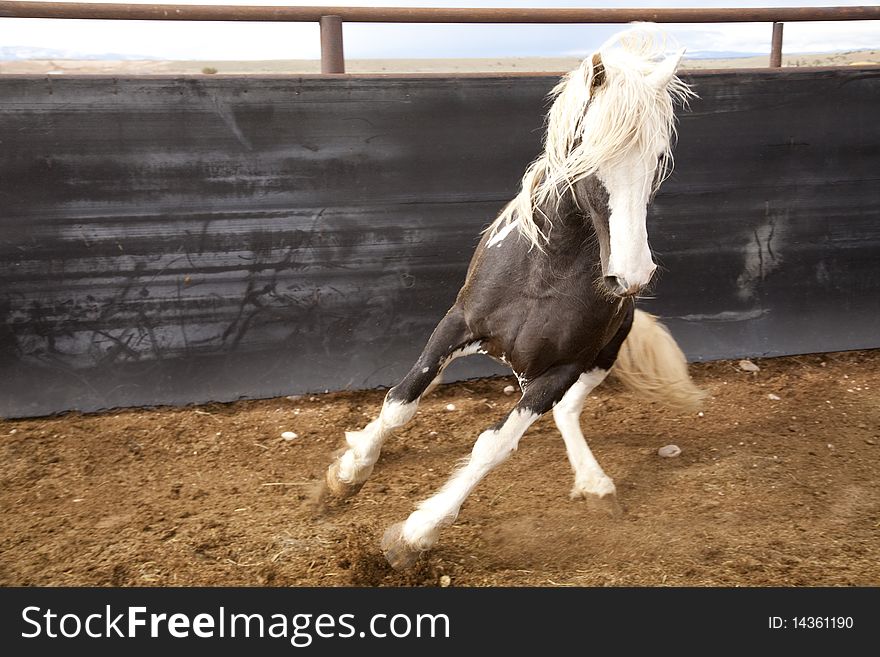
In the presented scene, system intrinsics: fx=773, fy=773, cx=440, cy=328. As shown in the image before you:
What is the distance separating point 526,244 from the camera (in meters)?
2.78

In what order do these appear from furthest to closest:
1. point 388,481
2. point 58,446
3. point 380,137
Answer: point 380,137 → point 58,446 → point 388,481

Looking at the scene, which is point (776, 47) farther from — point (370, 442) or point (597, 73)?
point (370, 442)

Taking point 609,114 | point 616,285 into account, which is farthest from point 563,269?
point 609,114

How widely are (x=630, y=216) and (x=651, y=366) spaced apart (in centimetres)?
164

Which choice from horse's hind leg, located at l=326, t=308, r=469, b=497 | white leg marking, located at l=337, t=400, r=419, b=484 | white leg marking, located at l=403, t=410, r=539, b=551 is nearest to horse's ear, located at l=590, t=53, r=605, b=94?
horse's hind leg, located at l=326, t=308, r=469, b=497

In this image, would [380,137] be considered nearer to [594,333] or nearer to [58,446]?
[594,333]

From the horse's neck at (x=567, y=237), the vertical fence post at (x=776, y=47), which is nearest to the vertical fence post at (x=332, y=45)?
the horse's neck at (x=567, y=237)

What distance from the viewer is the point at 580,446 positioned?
3455 mm

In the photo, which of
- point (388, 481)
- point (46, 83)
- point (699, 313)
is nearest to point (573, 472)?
point (388, 481)

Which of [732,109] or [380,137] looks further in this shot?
[732,109]

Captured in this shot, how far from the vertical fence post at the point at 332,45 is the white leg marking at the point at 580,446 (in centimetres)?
206

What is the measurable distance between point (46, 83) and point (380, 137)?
5.30 feet

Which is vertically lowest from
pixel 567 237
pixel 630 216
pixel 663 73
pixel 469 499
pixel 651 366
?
pixel 469 499

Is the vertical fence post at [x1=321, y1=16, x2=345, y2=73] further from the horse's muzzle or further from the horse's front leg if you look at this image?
the horse's muzzle
